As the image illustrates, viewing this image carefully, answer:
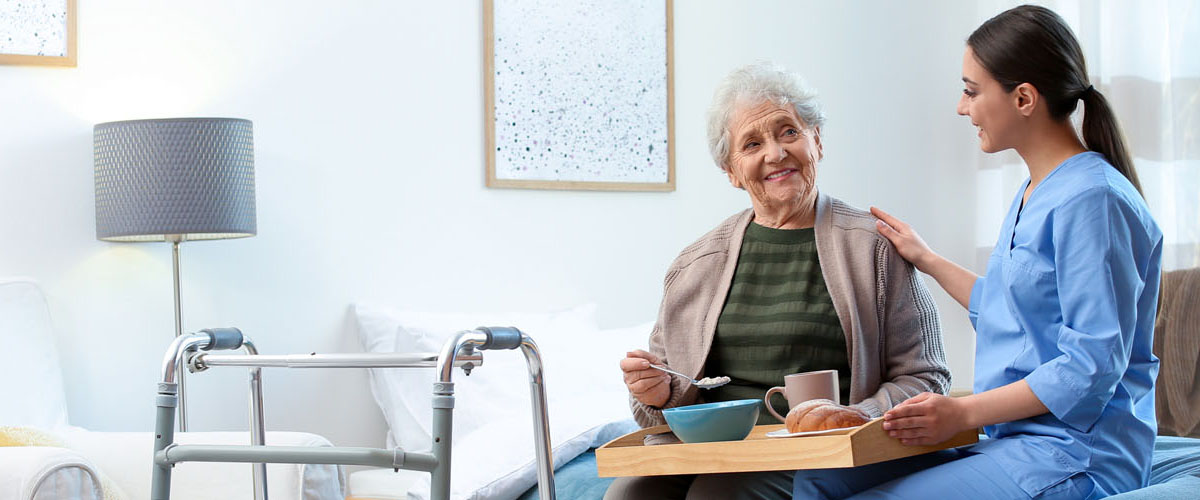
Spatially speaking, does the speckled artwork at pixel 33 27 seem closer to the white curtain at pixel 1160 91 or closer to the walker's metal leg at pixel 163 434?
the walker's metal leg at pixel 163 434

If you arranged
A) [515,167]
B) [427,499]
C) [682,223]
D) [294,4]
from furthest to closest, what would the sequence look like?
[682,223] < [515,167] < [294,4] < [427,499]

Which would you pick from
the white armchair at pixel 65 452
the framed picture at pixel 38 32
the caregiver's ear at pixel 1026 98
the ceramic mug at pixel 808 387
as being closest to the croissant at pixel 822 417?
the ceramic mug at pixel 808 387

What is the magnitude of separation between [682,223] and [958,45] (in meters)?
1.26

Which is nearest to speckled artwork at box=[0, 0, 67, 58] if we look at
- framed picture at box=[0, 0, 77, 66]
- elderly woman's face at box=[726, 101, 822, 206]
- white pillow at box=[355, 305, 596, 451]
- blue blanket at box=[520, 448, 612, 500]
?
framed picture at box=[0, 0, 77, 66]

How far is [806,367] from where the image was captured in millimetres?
1900

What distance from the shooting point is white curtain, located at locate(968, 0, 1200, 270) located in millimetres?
3410

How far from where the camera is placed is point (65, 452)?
80.7 inches

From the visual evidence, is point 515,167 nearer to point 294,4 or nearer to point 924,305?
point 294,4

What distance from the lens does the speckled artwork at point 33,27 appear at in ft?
9.53

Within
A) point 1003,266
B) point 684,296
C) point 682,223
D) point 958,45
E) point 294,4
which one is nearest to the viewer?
point 1003,266

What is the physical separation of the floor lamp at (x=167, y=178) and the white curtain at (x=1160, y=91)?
8.58 feet

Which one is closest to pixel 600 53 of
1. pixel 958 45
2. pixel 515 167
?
pixel 515 167

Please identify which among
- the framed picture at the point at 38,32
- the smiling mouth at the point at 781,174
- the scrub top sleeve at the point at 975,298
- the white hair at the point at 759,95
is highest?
the framed picture at the point at 38,32

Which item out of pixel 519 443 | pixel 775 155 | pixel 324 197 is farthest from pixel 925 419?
pixel 324 197
